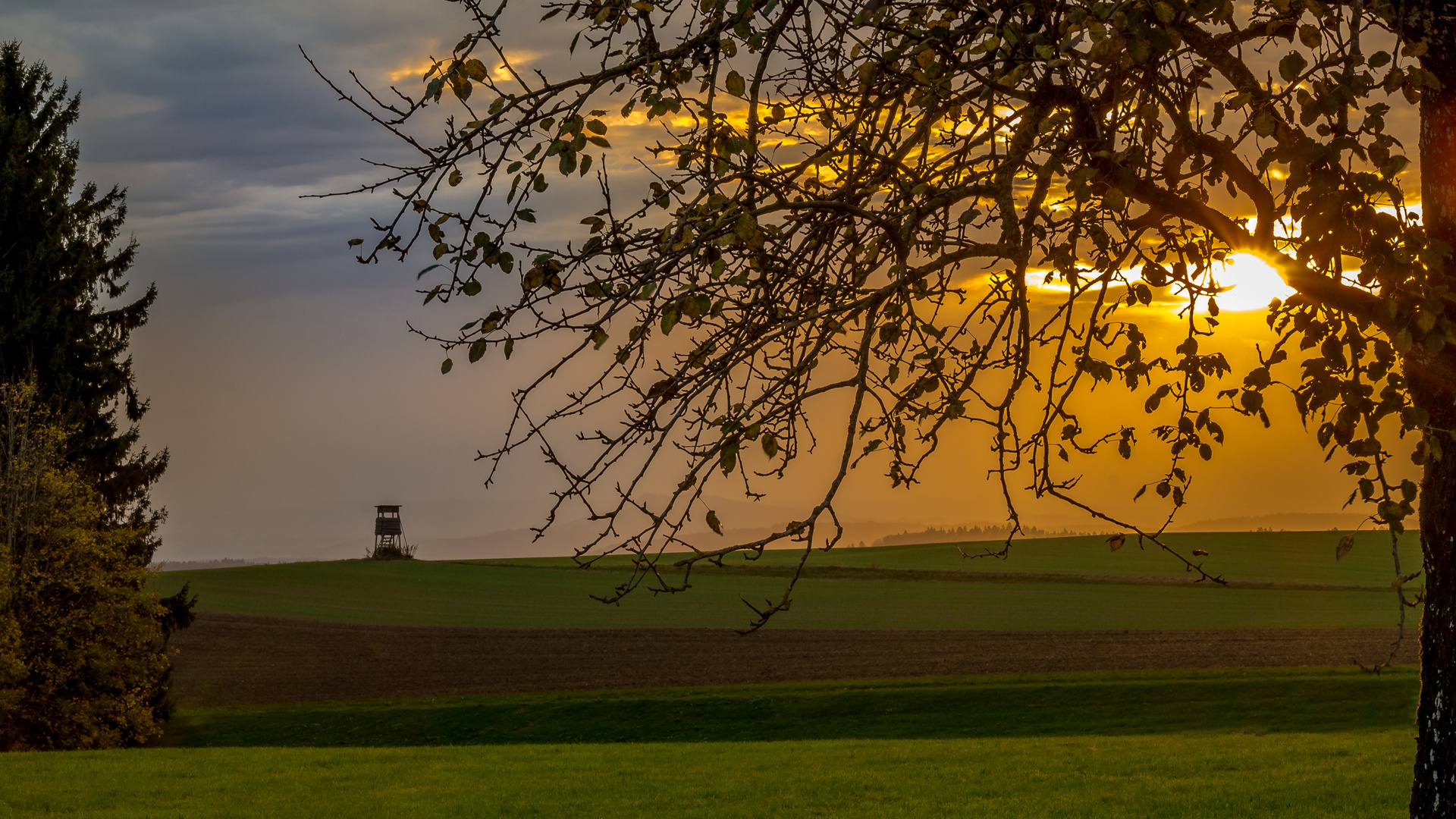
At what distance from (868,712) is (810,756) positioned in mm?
9643

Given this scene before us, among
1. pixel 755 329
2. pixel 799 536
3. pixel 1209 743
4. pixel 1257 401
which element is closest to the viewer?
pixel 799 536

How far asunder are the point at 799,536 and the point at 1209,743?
1792 cm

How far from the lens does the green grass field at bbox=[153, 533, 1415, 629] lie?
165ft

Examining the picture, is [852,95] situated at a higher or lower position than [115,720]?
higher

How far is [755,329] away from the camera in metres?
5.78

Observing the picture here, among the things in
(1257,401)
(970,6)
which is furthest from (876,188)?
(1257,401)

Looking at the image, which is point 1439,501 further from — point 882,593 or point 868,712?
point 882,593

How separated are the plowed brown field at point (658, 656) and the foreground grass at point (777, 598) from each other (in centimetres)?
366

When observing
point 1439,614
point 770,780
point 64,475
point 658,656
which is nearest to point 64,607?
point 64,475

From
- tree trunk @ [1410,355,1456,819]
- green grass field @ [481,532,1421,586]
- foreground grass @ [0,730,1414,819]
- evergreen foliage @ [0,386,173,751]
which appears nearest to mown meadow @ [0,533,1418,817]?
foreground grass @ [0,730,1414,819]

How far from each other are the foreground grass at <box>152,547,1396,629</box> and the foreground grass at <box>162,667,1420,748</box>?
582 inches

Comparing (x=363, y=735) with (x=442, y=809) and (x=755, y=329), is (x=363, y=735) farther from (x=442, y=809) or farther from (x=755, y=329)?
(x=755, y=329)

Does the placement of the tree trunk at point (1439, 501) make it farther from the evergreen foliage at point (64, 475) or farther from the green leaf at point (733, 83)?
the evergreen foliage at point (64, 475)

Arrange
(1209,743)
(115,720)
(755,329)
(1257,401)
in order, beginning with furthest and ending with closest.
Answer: (115,720)
(1209,743)
(1257,401)
(755,329)
